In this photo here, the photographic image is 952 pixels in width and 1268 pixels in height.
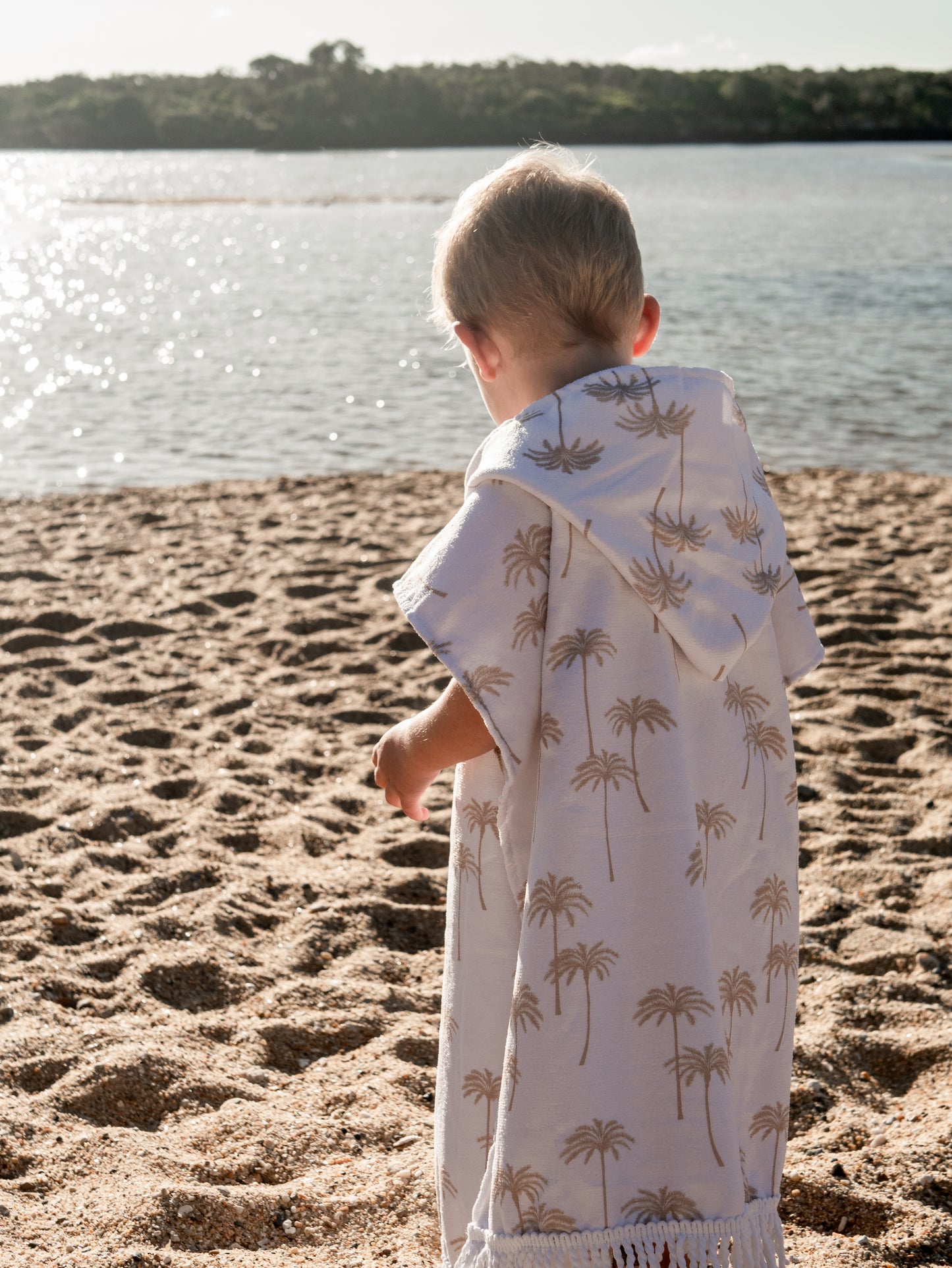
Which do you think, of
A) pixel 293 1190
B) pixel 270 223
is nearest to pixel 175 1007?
pixel 293 1190

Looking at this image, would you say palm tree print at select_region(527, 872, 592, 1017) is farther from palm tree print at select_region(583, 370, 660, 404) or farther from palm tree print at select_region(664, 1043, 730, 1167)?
palm tree print at select_region(583, 370, 660, 404)

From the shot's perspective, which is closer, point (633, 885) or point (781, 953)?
point (633, 885)

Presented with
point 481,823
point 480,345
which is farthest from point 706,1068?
point 480,345

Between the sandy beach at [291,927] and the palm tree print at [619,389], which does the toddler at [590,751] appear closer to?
the palm tree print at [619,389]

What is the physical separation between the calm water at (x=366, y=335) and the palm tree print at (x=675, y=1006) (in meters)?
0.95

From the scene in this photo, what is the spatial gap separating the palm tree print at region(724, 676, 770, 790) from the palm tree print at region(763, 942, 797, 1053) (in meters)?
0.26

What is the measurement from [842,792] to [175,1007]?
217 cm

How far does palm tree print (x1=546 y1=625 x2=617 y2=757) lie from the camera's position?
146 cm

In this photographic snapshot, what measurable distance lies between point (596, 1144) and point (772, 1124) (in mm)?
374

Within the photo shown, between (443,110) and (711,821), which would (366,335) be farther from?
(443,110)

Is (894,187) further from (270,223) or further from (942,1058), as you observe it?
(942,1058)

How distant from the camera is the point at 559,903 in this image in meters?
1.44

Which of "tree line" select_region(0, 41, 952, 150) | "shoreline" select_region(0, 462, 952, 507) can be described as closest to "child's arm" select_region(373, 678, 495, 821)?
"shoreline" select_region(0, 462, 952, 507)

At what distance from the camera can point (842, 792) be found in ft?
12.4
